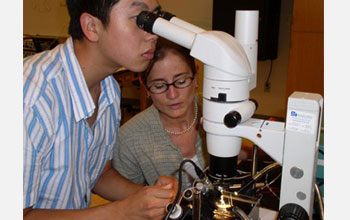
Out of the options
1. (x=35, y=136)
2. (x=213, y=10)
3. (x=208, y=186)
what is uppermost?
(x=213, y=10)

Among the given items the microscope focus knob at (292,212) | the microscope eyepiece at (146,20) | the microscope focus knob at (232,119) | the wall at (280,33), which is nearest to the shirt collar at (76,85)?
the microscope eyepiece at (146,20)

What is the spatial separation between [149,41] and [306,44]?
2.44 meters

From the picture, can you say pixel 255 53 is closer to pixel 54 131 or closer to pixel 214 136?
pixel 214 136

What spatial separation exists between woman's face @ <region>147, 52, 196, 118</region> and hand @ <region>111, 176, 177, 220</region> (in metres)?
0.46

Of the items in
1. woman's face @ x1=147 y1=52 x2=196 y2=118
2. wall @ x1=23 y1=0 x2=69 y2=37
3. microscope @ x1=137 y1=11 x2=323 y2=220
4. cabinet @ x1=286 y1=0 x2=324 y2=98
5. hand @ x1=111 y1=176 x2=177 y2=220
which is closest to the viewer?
microscope @ x1=137 y1=11 x2=323 y2=220

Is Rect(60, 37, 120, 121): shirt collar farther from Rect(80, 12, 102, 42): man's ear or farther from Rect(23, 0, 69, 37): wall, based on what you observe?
Rect(23, 0, 69, 37): wall

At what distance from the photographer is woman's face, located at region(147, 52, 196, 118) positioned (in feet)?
4.45

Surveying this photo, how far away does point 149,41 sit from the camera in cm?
101

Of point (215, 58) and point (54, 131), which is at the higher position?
point (215, 58)

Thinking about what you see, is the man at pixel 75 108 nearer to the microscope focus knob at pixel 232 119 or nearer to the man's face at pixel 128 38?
the man's face at pixel 128 38

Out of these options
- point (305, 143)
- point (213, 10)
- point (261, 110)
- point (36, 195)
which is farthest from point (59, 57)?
point (261, 110)

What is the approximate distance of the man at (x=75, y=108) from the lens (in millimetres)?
923

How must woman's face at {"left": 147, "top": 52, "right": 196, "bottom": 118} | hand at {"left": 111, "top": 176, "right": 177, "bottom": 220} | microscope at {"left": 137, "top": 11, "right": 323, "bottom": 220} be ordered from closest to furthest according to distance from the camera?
microscope at {"left": 137, "top": 11, "right": 323, "bottom": 220} → hand at {"left": 111, "top": 176, "right": 177, "bottom": 220} → woman's face at {"left": 147, "top": 52, "right": 196, "bottom": 118}

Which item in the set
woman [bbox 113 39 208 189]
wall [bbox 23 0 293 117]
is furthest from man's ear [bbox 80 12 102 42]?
wall [bbox 23 0 293 117]
